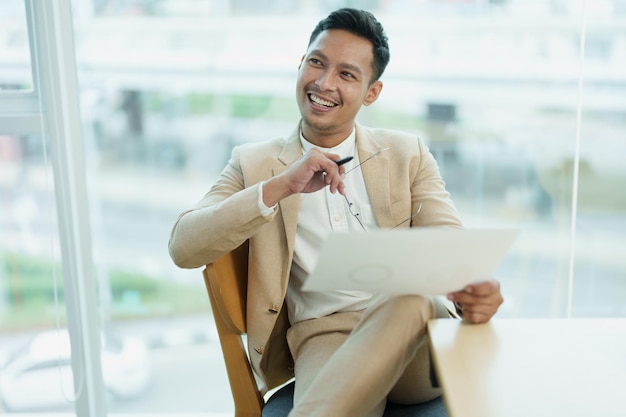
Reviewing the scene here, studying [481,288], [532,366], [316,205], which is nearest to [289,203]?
[316,205]

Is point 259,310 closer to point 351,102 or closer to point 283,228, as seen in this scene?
point 283,228

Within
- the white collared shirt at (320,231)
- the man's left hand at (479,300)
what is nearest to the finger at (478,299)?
the man's left hand at (479,300)

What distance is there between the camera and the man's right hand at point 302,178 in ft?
5.28

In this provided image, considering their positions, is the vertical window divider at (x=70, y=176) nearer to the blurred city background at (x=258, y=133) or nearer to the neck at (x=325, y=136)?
the blurred city background at (x=258, y=133)

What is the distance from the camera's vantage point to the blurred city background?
2.49 m

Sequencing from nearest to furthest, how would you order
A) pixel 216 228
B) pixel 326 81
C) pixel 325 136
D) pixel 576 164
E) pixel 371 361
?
pixel 371 361, pixel 216 228, pixel 326 81, pixel 325 136, pixel 576 164

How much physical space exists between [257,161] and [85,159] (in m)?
0.92

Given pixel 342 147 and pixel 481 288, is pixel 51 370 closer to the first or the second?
pixel 342 147

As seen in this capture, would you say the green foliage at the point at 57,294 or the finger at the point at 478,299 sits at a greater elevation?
the finger at the point at 478,299

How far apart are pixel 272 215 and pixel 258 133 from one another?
110 centimetres

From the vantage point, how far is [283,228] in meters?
1.79

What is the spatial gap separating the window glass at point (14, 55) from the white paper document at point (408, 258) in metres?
1.66

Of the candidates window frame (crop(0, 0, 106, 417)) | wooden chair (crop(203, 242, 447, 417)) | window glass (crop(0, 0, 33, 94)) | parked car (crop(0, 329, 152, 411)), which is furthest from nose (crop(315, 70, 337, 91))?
parked car (crop(0, 329, 152, 411))

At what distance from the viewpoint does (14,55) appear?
7.84 ft
